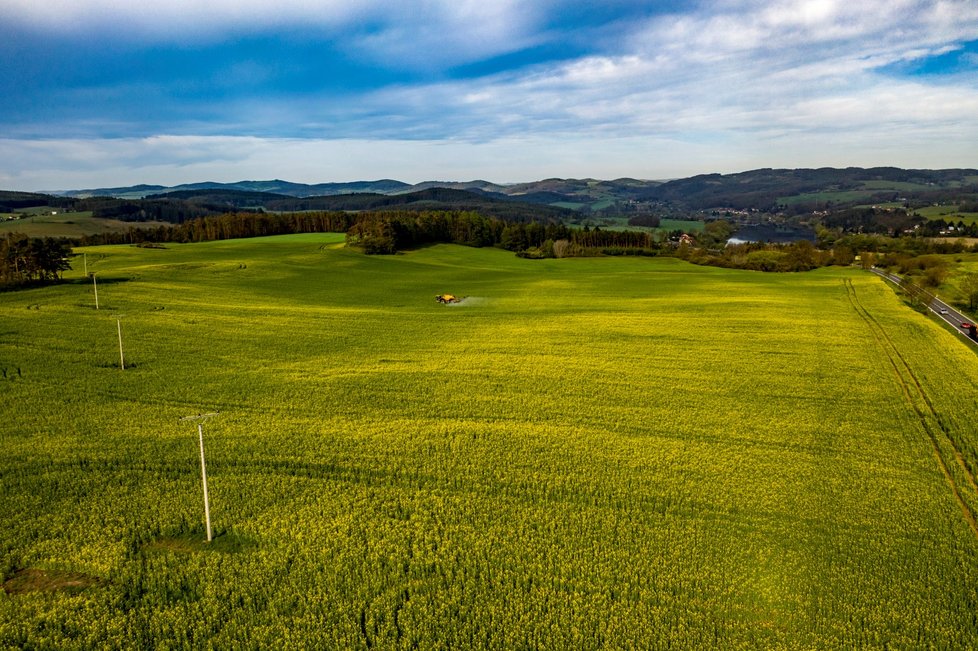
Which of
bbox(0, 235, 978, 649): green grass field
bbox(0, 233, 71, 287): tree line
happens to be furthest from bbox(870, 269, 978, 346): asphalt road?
bbox(0, 233, 71, 287): tree line

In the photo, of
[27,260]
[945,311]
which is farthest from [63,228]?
[945,311]

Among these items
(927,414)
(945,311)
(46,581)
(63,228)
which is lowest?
(927,414)

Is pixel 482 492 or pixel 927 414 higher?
pixel 482 492

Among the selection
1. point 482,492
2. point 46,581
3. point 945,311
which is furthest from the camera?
point 945,311

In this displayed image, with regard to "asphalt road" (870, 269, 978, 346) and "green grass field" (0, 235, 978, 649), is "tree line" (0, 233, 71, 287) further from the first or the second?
"asphalt road" (870, 269, 978, 346)

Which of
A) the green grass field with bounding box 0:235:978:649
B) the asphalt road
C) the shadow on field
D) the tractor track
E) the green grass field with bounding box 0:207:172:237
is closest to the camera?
the green grass field with bounding box 0:235:978:649

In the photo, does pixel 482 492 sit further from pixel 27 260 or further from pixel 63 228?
pixel 63 228

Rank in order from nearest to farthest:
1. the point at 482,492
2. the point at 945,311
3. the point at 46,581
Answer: the point at 46,581 < the point at 482,492 < the point at 945,311
